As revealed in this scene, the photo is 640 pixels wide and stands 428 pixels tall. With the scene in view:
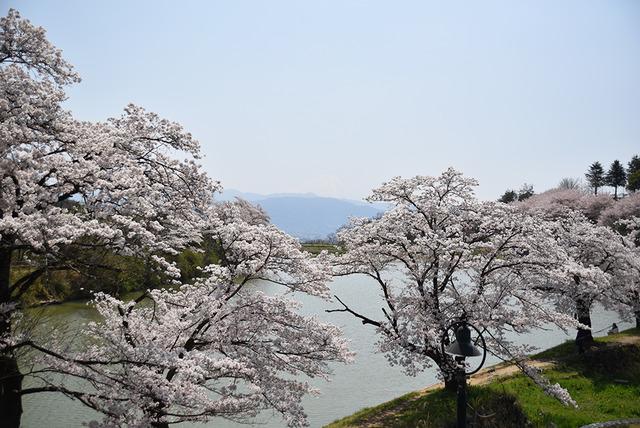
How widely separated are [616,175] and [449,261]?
64.3 metres

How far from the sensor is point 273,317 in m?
9.23

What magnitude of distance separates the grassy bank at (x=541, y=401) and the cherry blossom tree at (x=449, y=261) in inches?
41.8

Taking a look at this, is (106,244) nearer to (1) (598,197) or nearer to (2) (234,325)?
(2) (234,325)

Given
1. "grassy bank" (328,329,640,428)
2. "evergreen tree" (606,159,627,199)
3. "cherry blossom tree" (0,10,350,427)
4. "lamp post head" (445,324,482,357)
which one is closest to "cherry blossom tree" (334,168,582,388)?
"grassy bank" (328,329,640,428)

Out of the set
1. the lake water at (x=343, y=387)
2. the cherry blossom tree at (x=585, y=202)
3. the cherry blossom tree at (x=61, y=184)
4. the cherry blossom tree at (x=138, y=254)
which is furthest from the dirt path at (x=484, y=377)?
the cherry blossom tree at (x=585, y=202)

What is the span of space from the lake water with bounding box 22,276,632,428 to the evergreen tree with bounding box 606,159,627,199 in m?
43.9

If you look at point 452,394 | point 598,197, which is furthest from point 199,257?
point 598,197

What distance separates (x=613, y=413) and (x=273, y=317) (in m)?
10.1

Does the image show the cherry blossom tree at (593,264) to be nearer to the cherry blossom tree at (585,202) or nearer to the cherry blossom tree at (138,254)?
the cherry blossom tree at (138,254)

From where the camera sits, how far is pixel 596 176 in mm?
67562

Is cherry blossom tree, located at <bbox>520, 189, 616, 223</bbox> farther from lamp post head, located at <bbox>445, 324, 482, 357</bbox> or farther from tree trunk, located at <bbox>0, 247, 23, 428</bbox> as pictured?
tree trunk, located at <bbox>0, 247, 23, 428</bbox>

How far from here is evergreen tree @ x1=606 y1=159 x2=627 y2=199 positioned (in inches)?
2483

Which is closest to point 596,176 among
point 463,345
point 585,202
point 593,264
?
point 585,202

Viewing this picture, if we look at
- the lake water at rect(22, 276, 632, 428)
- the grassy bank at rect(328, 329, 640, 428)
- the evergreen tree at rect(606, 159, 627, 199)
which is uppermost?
the evergreen tree at rect(606, 159, 627, 199)
